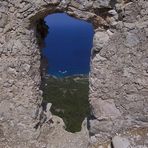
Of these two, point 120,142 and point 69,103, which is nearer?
point 120,142

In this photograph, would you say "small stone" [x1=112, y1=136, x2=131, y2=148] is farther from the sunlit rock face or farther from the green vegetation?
the green vegetation

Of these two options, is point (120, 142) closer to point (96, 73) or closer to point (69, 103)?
point (96, 73)

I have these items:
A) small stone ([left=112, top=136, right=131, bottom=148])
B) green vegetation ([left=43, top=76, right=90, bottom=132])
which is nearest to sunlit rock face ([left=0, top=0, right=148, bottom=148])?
small stone ([left=112, top=136, right=131, bottom=148])

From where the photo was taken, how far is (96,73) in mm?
6758

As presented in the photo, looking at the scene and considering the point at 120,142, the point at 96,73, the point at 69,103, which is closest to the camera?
the point at 120,142

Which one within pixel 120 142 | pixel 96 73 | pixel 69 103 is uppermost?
pixel 96 73

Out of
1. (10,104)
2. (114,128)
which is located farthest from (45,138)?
(114,128)

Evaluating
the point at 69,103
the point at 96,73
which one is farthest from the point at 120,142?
the point at 69,103

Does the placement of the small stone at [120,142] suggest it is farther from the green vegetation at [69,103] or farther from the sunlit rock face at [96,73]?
the green vegetation at [69,103]

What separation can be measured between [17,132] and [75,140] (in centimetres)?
115

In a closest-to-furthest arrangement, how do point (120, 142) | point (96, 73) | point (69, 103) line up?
point (120, 142), point (96, 73), point (69, 103)

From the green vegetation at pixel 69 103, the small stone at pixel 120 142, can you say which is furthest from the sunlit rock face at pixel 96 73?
the green vegetation at pixel 69 103

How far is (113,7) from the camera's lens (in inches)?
262

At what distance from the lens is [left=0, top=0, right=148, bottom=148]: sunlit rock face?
646cm
